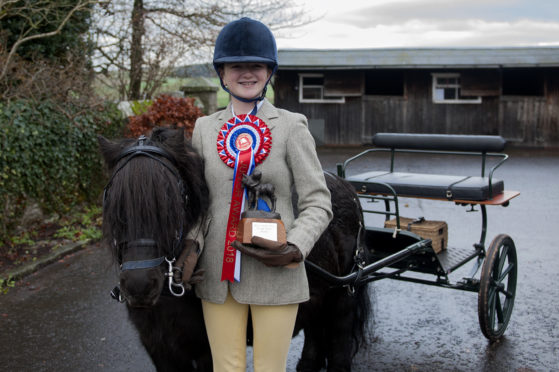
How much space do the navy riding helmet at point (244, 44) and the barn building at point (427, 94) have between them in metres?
18.0

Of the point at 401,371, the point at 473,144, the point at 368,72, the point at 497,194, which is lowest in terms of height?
the point at 401,371

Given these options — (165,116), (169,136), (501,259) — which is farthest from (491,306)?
(165,116)

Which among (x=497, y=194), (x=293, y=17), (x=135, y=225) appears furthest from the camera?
(x=293, y=17)

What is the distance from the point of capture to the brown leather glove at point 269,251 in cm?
190

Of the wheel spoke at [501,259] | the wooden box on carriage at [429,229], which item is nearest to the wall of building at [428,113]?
the wooden box on carriage at [429,229]

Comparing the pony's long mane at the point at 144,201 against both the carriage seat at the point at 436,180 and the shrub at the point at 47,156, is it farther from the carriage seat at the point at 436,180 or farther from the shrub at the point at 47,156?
the shrub at the point at 47,156

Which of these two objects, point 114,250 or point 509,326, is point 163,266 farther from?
point 509,326

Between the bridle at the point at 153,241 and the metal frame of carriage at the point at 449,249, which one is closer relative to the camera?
the bridle at the point at 153,241

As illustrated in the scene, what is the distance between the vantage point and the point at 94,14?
37.9 feet

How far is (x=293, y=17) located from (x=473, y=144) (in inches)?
431

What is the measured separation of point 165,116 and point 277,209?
24.4 feet

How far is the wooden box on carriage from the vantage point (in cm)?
435

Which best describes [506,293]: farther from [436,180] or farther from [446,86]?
[446,86]

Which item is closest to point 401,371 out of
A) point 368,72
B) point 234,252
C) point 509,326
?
point 509,326
